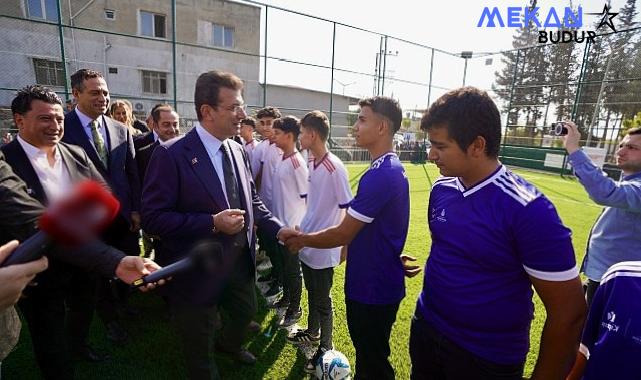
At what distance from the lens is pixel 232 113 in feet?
8.46

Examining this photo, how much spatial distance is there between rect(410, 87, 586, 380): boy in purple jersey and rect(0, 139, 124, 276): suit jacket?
1.82 m

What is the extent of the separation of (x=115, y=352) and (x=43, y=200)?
176cm

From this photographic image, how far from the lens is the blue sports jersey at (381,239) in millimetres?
2305

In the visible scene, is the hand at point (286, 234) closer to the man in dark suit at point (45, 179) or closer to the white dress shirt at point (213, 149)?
the white dress shirt at point (213, 149)

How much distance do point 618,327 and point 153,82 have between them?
25564mm

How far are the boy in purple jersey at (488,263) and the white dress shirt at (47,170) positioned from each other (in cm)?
255

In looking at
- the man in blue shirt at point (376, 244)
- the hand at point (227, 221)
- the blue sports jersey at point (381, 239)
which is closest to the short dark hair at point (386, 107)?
the man in blue shirt at point (376, 244)

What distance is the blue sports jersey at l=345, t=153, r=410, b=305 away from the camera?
2305 millimetres

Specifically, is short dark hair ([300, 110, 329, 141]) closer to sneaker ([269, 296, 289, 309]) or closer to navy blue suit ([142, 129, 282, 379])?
navy blue suit ([142, 129, 282, 379])

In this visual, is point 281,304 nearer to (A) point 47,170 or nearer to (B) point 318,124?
(B) point 318,124

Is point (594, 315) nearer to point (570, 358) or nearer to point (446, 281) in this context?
point (570, 358)

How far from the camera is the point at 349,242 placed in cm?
242

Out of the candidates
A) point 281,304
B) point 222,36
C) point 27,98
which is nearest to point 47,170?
point 27,98

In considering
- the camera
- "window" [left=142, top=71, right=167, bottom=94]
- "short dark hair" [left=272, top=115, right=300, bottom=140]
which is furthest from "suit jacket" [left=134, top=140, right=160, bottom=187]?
"window" [left=142, top=71, right=167, bottom=94]
